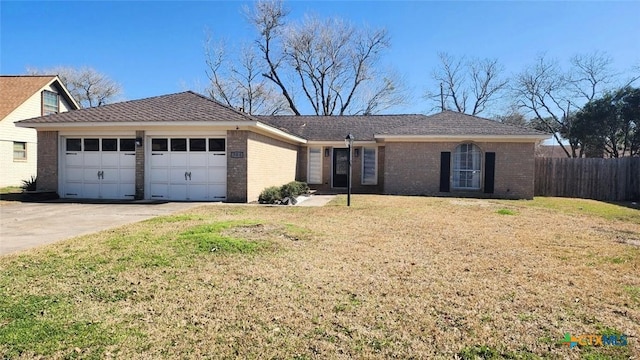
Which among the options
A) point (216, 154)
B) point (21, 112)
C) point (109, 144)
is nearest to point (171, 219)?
point (216, 154)

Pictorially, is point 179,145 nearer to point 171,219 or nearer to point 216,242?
point 171,219

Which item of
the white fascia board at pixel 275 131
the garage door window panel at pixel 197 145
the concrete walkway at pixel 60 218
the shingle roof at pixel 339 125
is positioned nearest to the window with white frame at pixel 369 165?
the shingle roof at pixel 339 125

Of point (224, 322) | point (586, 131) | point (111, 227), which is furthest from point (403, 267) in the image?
point (586, 131)

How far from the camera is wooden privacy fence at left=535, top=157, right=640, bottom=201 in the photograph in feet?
58.2

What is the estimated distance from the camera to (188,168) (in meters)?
13.9

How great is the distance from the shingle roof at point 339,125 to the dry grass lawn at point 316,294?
13.5 metres

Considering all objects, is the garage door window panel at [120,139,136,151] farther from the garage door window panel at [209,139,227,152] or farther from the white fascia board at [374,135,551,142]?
the white fascia board at [374,135,551,142]

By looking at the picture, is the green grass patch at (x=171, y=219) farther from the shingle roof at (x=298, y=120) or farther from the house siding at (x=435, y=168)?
the house siding at (x=435, y=168)

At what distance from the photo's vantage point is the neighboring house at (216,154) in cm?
1358

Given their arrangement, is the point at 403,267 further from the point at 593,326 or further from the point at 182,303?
the point at 182,303

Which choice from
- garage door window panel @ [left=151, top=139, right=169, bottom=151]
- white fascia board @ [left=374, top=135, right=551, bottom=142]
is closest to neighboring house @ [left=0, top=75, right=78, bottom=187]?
garage door window panel @ [left=151, top=139, right=169, bottom=151]

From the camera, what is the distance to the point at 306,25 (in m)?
36.8

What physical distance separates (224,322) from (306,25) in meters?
36.9

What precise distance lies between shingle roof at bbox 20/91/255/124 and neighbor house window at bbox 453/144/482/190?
9.86m
